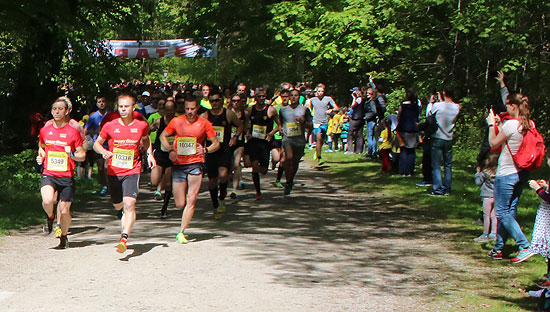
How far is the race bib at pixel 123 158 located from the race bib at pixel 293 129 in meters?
6.19

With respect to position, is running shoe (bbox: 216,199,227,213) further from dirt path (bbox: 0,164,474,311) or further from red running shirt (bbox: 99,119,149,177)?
red running shirt (bbox: 99,119,149,177)

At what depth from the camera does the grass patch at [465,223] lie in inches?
344

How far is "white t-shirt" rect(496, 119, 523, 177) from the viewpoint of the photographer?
385 inches

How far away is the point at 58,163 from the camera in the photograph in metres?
10.6

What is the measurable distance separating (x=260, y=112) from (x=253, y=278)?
768cm

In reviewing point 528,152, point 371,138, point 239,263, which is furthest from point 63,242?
point 371,138

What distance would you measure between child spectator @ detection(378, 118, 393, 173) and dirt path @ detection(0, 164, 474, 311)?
4998mm

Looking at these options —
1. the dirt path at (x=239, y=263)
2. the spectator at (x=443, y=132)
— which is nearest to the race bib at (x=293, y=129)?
the dirt path at (x=239, y=263)

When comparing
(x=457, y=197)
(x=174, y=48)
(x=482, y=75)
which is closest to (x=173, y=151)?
(x=457, y=197)

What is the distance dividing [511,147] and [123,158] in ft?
14.3

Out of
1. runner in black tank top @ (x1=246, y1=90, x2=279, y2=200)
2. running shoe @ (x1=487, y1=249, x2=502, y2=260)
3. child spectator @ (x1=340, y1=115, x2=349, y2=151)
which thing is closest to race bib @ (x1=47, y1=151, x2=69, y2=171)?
running shoe @ (x1=487, y1=249, x2=502, y2=260)

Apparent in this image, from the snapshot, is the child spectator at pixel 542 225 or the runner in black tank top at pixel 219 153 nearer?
the child spectator at pixel 542 225

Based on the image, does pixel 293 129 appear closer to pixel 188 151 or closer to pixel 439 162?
pixel 439 162

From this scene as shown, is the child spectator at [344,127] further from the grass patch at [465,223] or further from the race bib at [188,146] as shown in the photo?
the race bib at [188,146]
